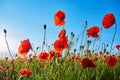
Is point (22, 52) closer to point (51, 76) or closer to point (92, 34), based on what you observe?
point (51, 76)

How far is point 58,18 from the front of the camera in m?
3.86

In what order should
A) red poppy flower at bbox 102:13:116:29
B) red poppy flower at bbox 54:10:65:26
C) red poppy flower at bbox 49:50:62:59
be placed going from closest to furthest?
1. red poppy flower at bbox 102:13:116:29
2. red poppy flower at bbox 54:10:65:26
3. red poppy flower at bbox 49:50:62:59

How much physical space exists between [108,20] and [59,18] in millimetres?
781

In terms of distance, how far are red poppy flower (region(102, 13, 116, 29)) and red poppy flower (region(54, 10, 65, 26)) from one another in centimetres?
66

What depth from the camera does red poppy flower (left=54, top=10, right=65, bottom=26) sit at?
12.6ft

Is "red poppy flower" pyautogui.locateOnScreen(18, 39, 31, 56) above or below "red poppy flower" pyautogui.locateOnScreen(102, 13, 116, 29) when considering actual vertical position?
below

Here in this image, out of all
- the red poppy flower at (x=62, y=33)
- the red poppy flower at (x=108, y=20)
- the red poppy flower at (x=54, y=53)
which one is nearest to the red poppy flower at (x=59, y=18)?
the red poppy flower at (x=62, y=33)

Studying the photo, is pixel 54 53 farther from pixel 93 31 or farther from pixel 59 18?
pixel 93 31

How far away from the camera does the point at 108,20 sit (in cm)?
331

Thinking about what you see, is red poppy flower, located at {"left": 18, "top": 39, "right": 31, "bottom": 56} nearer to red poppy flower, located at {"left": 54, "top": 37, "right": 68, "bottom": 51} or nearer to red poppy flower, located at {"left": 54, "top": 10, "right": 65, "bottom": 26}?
red poppy flower, located at {"left": 54, "top": 37, "right": 68, "bottom": 51}

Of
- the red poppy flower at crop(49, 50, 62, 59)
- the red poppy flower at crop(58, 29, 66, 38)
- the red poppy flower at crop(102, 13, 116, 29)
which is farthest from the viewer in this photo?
the red poppy flower at crop(49, 50, 62, 59)

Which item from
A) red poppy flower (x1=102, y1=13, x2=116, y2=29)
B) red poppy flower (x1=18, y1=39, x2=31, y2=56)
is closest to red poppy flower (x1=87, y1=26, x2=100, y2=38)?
red poppy flower (x1=102, y1=13, x2=116, y2=29)

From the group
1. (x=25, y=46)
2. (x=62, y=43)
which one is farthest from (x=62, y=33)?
(x=25, y=46)

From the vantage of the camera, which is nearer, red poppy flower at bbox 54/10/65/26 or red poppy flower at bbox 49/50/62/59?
red poppy flower at bbox 54/10/65/26
